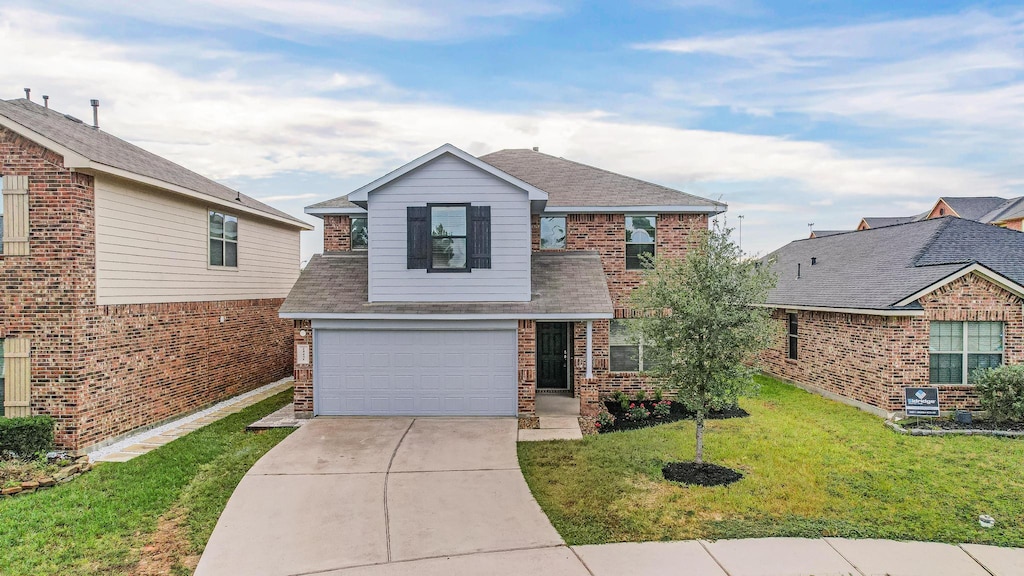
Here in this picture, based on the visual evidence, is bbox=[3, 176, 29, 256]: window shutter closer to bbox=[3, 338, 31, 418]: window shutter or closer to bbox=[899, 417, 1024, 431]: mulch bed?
bbox=[3, 338, 31, 418]: window shutter

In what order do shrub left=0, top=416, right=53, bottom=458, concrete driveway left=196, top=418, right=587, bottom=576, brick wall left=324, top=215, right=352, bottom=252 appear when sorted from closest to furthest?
concrete driveway left=196, top=418, right=587, bottom=576
shrub left=0, top=416, right=53, bottom=458
brick wall left=324, top=215, right=352, bottom=252

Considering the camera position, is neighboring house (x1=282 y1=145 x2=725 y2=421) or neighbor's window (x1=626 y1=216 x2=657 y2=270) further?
neighbor's window (x1=626 y1=216 x2=657 y2=270)

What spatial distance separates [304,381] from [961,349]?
586 inches

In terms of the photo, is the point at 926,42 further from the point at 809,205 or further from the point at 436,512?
the point at 809,205

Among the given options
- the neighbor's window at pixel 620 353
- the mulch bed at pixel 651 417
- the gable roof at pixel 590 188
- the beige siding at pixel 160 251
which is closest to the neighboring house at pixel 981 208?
the gable roof at pixel 590 188

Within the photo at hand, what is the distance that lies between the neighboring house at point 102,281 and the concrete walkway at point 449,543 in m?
4.14

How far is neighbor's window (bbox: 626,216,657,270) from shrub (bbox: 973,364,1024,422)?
24.9ft

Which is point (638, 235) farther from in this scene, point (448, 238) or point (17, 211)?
point (17, 211)

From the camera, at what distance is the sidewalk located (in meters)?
5.01

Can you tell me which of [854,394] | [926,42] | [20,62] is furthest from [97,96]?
[926,42]

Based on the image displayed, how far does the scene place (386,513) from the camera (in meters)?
6.41

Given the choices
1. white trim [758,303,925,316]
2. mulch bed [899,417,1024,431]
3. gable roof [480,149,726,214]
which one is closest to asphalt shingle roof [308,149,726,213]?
gable roof [480,149,726,214]

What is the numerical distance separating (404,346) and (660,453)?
5.72m

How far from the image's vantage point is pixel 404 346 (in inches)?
436
